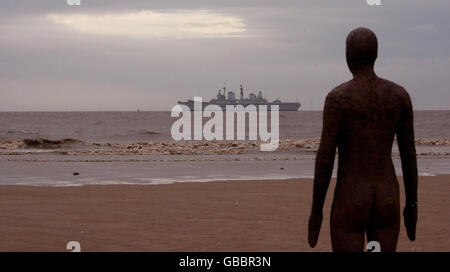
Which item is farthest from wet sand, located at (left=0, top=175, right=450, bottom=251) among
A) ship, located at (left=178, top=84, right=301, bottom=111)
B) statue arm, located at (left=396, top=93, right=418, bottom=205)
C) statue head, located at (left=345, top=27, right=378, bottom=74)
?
ship, located at (left=178, top=84, right=301, bottom=111)

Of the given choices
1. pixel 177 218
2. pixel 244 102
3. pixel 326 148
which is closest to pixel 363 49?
pixel 326 148

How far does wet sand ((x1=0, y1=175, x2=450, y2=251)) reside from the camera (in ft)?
30.4

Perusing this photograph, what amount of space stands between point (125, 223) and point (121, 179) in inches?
300

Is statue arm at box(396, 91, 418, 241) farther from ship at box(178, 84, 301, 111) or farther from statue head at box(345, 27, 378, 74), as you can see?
ship at box(178, 84, 301, 111)

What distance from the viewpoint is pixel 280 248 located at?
9039 millimetres

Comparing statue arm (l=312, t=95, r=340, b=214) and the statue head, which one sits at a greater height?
the statue head

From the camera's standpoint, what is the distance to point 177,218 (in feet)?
37.1

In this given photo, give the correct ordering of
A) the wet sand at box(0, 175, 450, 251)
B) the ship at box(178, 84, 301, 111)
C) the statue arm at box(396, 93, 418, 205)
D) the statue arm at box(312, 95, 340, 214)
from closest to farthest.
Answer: the statue arm at box(312, 95, 340, 214) → the statue arm at box(396, 93, 418, 205) → the wet sand at box(0, 175, 450, 251) → the ship at box(178, 84, 301, 111)

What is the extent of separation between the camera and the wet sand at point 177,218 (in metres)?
9.27

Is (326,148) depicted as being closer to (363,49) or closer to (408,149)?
(408,149)
